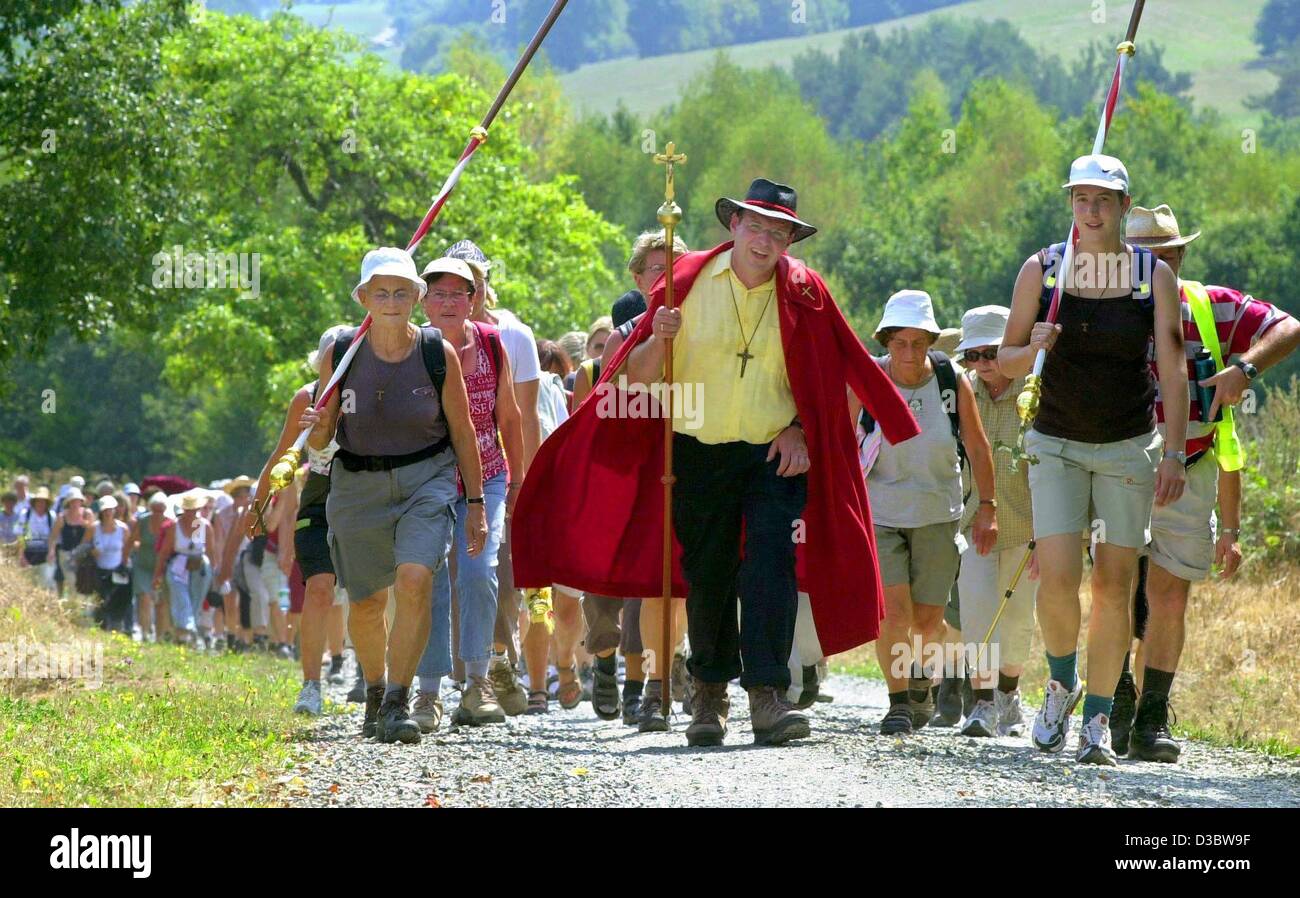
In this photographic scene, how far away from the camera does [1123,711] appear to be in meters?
9.62

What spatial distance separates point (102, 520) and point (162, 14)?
634cm

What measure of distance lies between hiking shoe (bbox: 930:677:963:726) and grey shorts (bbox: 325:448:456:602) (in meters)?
3.28

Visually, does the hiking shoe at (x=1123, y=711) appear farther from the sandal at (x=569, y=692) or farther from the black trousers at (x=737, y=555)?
the sandal at (x=569, y=692)

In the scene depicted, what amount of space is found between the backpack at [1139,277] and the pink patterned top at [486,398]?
2.97m

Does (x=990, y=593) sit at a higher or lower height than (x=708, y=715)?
higher

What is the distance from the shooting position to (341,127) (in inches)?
1762

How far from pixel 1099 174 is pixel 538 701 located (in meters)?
4.84

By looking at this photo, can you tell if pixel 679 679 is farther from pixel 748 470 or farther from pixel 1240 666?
pixel 1240 666

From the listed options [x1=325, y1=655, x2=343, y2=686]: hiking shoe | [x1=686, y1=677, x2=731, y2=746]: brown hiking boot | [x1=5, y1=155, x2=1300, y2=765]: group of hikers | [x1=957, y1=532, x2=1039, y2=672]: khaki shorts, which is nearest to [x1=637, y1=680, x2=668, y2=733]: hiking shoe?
[x1=5, y1=155, x2=1300, y2=765]: group of hikers

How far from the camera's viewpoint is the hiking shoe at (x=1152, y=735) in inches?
359

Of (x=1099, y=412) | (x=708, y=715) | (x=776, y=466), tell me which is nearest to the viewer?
(x=1099, y=412)

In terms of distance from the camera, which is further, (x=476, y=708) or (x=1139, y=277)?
(x=476, y=708)

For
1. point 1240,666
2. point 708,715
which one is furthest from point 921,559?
point 1240,666
